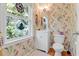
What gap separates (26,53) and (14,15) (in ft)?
1.22

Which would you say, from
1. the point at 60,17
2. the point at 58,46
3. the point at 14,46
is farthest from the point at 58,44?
the point at 14,46

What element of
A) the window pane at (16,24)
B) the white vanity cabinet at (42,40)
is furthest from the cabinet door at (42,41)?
the window pane at (16,24)

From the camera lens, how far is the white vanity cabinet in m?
1.34

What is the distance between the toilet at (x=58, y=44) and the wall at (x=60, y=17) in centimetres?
4

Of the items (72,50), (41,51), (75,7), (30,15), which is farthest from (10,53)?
(75,7)

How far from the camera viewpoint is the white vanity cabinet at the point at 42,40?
1.34m

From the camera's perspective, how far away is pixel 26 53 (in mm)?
1347

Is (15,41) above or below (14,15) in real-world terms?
below

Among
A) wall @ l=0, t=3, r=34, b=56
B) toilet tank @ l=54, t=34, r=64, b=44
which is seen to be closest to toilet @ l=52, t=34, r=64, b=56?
toilet tank @ l=54, t=34, r=64, b=44

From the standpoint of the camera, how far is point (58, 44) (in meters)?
1.35

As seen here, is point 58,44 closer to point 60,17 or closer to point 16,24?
point 60,17

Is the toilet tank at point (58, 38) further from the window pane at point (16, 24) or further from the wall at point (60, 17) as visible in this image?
the window pane at point (16, 24)

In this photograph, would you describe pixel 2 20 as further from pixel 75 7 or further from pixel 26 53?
pixel 75 7

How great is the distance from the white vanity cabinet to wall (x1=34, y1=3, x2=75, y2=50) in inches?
2.3
